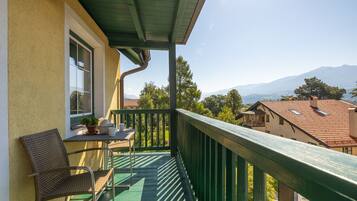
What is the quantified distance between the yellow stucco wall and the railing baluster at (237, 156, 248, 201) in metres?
1.55

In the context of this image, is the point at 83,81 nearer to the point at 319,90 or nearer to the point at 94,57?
the point at 94,57

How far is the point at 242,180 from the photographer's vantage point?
3.19 ft

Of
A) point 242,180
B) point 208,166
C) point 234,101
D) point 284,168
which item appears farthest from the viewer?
point 234,101

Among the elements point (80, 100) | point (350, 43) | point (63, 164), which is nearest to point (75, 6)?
point (80, 100)

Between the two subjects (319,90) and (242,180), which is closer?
(242,180)

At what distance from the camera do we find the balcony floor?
2.59 metres

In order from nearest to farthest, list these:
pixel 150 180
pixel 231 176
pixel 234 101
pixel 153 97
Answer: pixel 231 176 → pixel 150 180 → pixel 153 97 → pixel 234 101

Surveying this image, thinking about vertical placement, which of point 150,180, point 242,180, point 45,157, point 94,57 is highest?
point 94,57

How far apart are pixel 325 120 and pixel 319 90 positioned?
3022 centimetres

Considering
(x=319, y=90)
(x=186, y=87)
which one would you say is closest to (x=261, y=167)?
(x=186, y=87)

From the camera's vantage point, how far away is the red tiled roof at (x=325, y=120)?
12070 mm

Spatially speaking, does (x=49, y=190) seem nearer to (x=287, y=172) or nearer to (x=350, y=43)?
(x=287, y=172)

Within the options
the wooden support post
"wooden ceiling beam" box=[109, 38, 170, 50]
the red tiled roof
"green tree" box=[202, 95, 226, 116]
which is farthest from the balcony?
"green tree" box=[202, 95, 226, 116]

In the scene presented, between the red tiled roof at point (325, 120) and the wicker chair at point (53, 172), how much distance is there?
1209 centimetres
